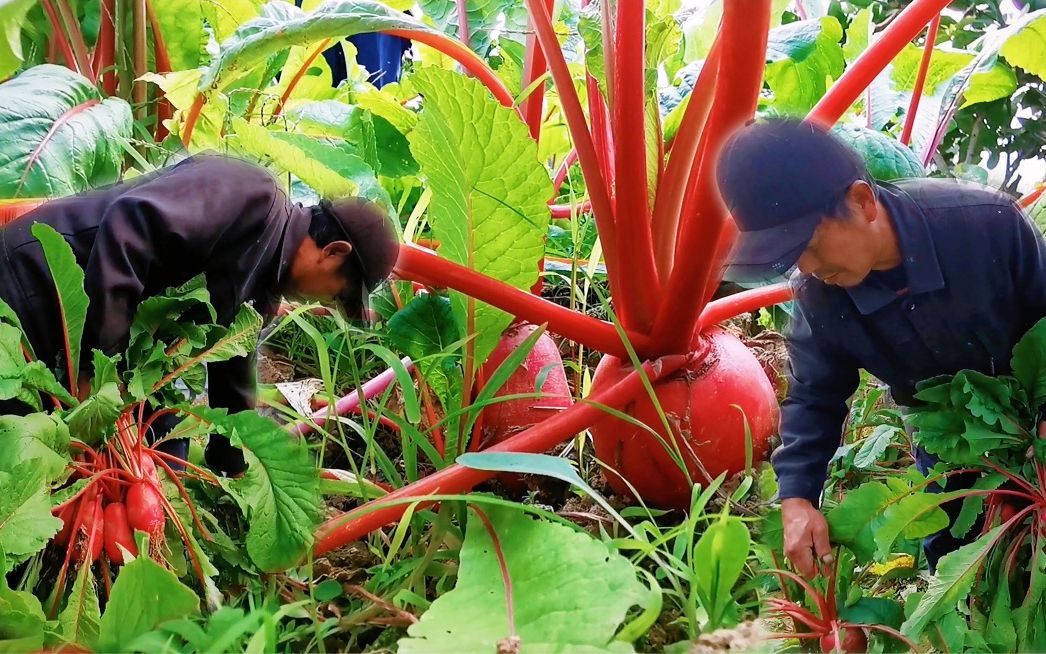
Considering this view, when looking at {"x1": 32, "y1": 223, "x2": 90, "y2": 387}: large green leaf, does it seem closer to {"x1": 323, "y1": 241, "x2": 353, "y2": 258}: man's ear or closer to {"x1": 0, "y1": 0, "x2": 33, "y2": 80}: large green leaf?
{"x1": 323, "y1": 241, "x2": 353, "y2": 258}: man's ear

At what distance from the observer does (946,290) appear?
1.50 feet

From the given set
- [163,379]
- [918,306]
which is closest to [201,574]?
[163,379]

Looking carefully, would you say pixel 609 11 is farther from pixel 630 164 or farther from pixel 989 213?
pixel 989 213

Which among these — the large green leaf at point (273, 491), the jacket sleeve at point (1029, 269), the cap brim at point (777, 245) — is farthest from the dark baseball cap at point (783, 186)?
the large green leaf at point (273, 491)

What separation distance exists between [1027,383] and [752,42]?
27cm

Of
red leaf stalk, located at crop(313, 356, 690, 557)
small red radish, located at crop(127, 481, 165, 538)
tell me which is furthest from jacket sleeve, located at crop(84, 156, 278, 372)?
red leaf stalk, located at crop(313, 356, 690, 557)

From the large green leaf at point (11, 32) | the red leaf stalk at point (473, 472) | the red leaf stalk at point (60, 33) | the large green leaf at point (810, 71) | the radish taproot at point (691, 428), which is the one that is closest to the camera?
the red leaf stalk at point (473, 472)

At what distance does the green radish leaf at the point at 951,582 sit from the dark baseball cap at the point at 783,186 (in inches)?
8.1

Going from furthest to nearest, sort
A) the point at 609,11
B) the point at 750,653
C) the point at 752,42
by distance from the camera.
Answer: the point at 609,11 < the point at 752,42 < the point at 750,653

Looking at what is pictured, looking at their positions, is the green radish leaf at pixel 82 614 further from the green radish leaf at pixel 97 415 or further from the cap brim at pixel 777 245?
the cap brim at pixel 777 245

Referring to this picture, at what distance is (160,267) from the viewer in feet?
2.02

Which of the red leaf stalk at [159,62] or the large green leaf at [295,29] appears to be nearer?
the large green leaf at [295,29]

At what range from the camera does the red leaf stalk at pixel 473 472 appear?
0.60 m

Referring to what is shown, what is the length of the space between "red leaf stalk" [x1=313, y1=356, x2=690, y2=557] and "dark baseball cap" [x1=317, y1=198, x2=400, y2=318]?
7.1 inches
